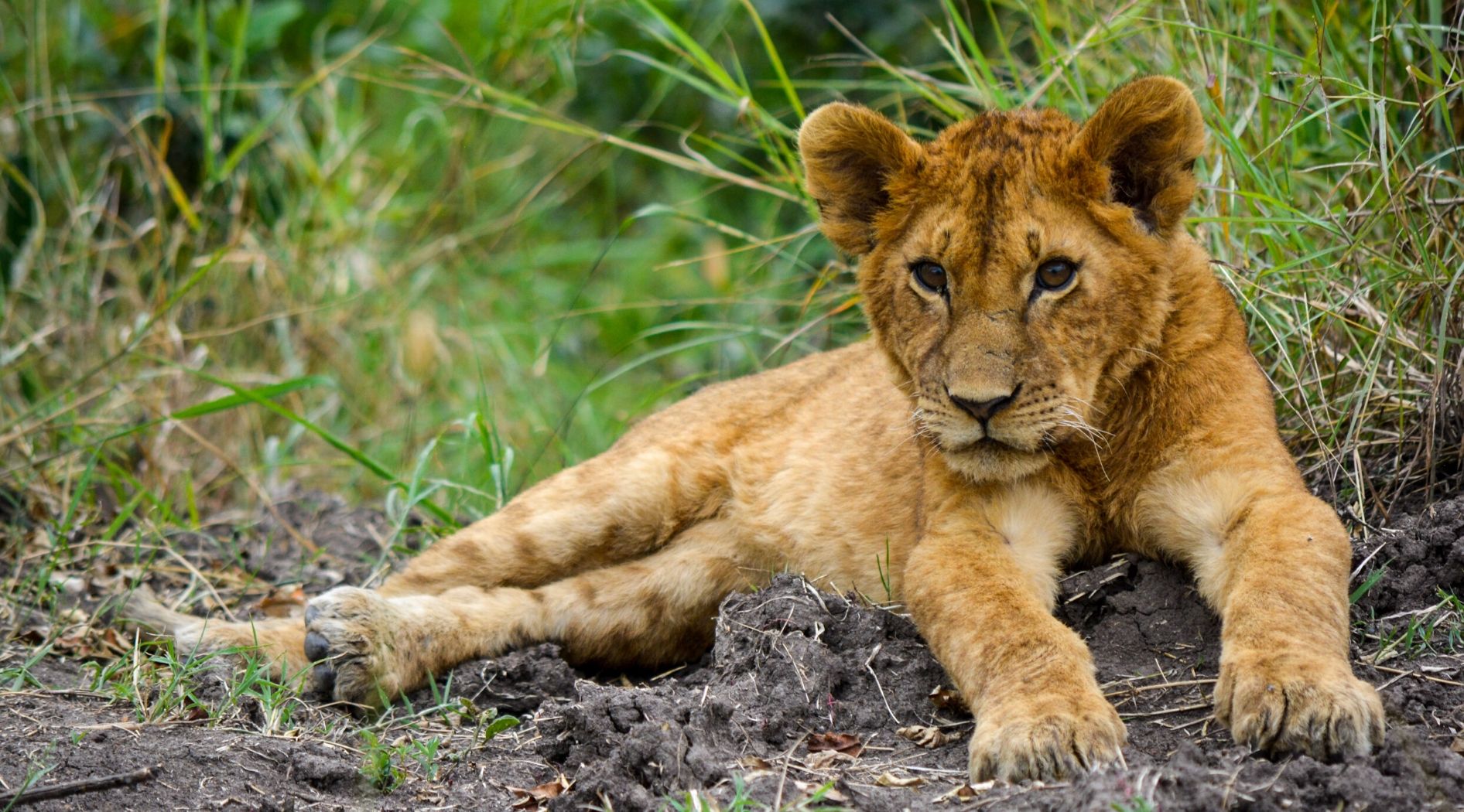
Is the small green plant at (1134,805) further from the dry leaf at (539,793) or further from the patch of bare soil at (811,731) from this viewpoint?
the dry leaf at (539,793)

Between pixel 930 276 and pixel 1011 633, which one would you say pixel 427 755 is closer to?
pixel 1011 633

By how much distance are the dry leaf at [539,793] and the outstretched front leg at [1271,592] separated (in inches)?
60.7

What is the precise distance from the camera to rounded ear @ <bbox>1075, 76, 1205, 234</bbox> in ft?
12.7

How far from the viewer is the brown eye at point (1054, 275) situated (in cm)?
390

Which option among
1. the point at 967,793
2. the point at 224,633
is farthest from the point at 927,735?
the point at 224,633

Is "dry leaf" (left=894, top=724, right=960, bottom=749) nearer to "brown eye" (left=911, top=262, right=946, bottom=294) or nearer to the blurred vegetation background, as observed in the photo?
"brown eye" (left=911, top=262, right=946, bottom=294)

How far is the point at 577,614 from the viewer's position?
502cm

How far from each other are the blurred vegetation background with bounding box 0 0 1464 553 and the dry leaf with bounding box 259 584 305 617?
59 cm

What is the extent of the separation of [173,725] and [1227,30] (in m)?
4.36

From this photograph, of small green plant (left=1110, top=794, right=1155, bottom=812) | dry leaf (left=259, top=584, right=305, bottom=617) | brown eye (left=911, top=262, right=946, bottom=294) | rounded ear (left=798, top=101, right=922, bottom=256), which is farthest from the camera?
dry leaf (left=259, top=584, right=305, bottom=617)

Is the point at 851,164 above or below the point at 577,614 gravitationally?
above

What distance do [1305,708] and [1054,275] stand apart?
1.37 m

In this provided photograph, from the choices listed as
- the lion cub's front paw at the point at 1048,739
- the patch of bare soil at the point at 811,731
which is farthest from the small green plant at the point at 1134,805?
the lion cub's front paw at the point at 1048,739

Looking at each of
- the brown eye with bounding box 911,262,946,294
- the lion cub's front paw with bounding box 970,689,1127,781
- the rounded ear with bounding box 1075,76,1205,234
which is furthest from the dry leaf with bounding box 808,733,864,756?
the rounded ear with bounding box 1075,76,1205,234
